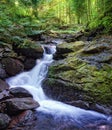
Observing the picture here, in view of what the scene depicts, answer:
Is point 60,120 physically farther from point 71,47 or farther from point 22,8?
point 22,8

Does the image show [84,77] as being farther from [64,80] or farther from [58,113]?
[58,113]

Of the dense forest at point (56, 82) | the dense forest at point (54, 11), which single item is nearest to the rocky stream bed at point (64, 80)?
the dense forest at point (56, 82)

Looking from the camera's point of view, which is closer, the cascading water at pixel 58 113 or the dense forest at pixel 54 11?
the cascading water at pixel 58 113

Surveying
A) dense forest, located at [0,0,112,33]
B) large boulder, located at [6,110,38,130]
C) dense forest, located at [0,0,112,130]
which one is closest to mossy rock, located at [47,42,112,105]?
dense forest, located at [0,0,112,130]

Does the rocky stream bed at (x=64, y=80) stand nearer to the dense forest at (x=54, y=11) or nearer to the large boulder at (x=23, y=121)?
the large boulder at (x=23, y=121)

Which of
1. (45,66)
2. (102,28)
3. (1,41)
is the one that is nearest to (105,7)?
(102,28)

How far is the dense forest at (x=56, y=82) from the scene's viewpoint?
6721 millimetres

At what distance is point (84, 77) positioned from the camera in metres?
8.09

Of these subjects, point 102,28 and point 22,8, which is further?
point 22,8

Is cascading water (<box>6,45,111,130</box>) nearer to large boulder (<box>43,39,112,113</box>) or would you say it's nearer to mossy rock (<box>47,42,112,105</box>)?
large boulder (<box>43,39,112,113</box>)

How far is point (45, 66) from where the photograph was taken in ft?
33.4

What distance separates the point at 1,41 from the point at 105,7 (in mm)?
5958

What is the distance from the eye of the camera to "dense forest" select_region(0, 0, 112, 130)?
22.1ft

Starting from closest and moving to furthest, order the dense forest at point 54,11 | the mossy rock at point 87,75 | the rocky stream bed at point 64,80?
the rocky stream bed at point 64,80 → the mossy rock at point 87,75 → the dense forest at point 54,11
